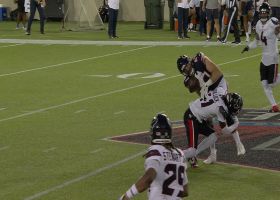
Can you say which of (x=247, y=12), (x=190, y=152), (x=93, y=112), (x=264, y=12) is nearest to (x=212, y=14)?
(x=247, y=12)

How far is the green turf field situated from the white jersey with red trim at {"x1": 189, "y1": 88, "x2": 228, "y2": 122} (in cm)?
68

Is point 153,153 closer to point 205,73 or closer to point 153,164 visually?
point 153,164

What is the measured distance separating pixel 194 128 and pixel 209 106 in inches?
13.7

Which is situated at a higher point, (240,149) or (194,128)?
(194,128)

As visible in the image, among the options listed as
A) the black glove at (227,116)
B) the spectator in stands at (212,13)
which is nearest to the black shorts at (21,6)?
the spectator in stands at (212,13)

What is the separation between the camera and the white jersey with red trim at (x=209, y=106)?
1159cm

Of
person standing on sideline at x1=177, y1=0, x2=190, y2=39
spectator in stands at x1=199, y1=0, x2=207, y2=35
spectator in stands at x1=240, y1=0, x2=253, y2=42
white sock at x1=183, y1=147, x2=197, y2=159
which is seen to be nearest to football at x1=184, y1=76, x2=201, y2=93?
white sock at x1=183, y1=147, x2=197, y2=159

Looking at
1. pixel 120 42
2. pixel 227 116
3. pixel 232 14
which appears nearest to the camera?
pixel 227 116

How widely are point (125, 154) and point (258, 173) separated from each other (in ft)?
6.83

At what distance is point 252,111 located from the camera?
640 inches

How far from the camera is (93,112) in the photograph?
53.7 ft

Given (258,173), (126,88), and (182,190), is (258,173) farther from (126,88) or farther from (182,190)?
(126,88)

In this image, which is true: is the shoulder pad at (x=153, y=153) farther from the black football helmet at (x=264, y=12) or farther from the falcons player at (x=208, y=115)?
the black football helmet at (x=264, y=12)

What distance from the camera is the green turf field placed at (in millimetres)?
10875
